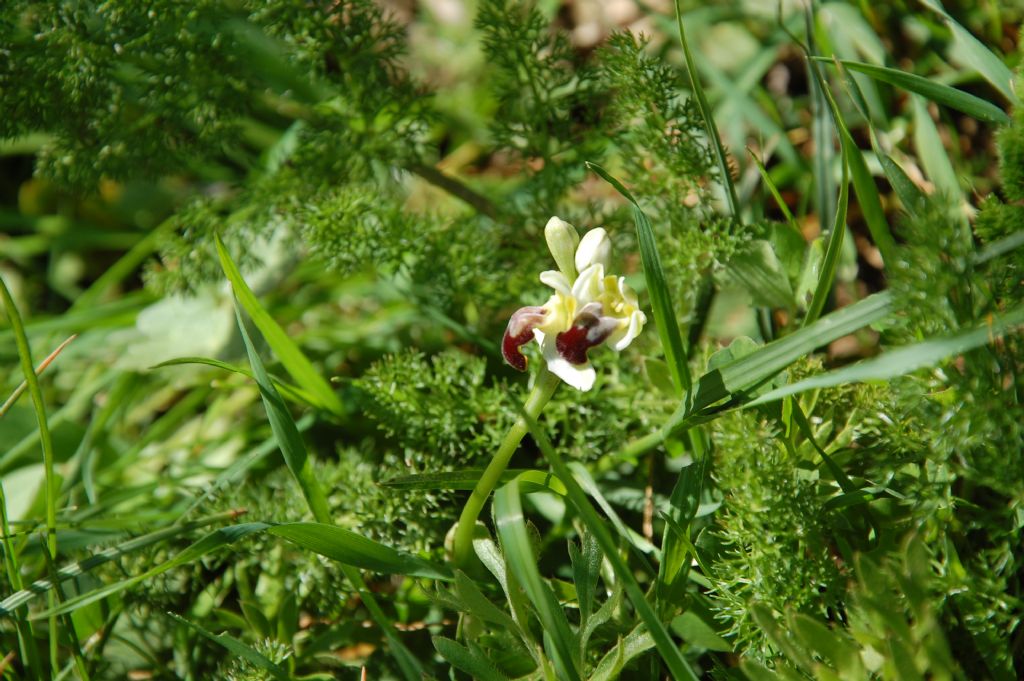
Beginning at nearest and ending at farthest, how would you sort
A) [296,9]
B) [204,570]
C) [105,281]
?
[296,9], [204,570], [105,281]

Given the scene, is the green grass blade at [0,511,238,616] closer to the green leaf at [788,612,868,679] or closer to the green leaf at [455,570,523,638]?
the green leaf at [455,570,523,638]

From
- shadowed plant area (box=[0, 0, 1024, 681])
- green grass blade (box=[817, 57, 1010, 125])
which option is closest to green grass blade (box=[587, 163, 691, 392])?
shadowed plant area (box=[0, 0, 1024, 681])

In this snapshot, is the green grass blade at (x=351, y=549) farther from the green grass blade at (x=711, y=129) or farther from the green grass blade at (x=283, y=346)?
the green grass blade at (x=711, y=129)

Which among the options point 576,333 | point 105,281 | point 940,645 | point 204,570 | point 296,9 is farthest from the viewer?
point 105,281

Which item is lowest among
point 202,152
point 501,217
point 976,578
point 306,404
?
point 976,578

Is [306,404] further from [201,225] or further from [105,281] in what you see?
[105,281]

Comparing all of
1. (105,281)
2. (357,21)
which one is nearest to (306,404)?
(357,21)

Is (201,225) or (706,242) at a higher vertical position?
(201,225)
